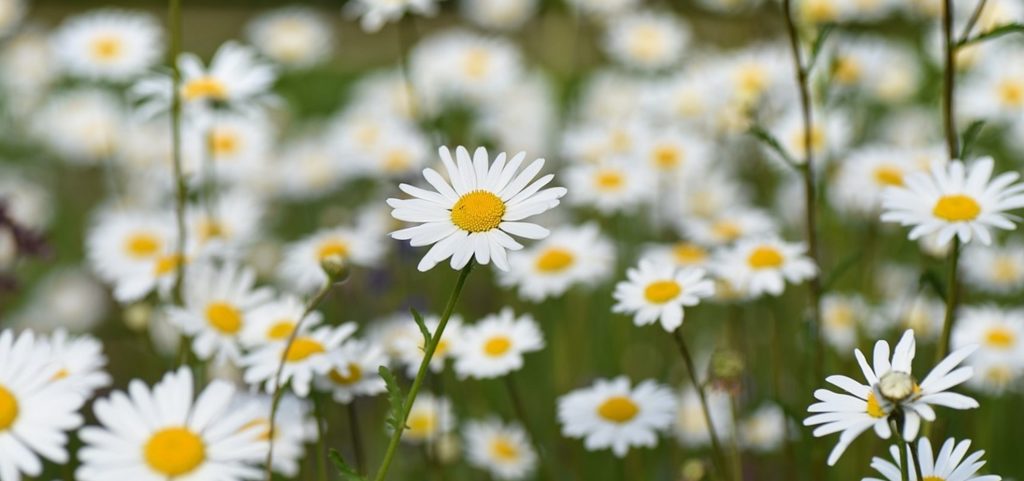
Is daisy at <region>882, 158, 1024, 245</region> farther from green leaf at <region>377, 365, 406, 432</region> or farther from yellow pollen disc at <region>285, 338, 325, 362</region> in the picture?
yellow pollen disc at <region>285, 338, 325, 362</region>

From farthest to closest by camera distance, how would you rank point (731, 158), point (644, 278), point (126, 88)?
1. point (126, 88)
2. point (731, 158)
3. point (644, 278)

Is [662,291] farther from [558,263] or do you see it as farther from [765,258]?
[558,263]

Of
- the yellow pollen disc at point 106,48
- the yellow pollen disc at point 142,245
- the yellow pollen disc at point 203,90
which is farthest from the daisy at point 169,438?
the yellow pollen disc at point 106,48

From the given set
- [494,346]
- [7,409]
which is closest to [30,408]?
[7,409]

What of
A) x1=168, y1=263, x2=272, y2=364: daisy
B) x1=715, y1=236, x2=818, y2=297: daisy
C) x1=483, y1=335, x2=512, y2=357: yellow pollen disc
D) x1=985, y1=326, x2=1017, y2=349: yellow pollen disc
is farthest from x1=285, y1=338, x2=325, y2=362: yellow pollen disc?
x1=985, y1=326, x2=1017, y2=349: yellow pollen disc

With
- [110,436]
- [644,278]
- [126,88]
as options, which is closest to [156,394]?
[110,436]

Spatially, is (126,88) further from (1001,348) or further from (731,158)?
(1001,348)
